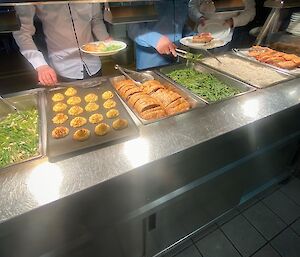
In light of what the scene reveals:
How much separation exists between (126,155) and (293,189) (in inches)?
77.8

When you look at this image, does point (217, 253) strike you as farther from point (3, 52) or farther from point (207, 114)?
point (3, 52)

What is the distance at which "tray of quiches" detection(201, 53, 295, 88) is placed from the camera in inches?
67.4

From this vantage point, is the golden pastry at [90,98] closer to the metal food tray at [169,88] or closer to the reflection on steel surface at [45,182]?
the metal food tray at [169,88]

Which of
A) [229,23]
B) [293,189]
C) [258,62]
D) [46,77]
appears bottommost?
[293,189]

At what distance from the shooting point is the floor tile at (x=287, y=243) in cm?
175

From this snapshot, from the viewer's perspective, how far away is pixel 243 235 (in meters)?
1.86

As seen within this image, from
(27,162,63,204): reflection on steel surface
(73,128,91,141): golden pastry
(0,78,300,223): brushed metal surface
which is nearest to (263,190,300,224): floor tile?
(0,78,300,223): brushed metal surface

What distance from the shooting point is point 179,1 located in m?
2.17


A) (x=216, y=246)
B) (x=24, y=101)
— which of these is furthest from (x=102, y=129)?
(x=216, y=246)

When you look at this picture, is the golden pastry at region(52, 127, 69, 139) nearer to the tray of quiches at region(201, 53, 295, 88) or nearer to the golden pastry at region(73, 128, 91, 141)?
the golden pastry at region(73, 128, 91, 141)

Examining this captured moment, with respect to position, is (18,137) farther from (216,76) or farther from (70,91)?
(216,76)

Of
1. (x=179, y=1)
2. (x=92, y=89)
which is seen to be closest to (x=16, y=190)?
(x=92, y=89)

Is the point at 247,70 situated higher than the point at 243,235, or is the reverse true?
the point at 247,70

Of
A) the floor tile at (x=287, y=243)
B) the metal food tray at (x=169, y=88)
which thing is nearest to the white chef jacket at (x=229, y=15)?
the metal food tray at (x=169, y=88)
